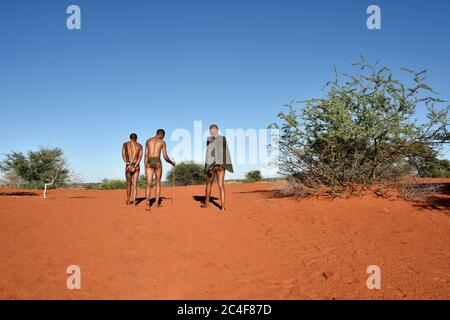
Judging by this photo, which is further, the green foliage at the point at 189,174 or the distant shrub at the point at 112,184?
the green foliage at the point at 189,174

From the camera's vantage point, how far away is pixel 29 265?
13.0ft

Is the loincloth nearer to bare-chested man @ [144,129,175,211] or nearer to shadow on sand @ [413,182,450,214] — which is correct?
bare-chested man @ [144,129,175,211]

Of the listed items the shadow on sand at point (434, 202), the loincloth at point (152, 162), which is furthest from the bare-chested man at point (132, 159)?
the shadow on sand at point (434, 202)

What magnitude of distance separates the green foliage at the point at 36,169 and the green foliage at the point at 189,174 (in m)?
11.3

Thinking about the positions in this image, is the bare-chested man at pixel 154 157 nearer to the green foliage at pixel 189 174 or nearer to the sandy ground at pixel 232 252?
the sandy ground at pixel 232 252

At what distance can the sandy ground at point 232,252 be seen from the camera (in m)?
3.39

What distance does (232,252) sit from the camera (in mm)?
4676

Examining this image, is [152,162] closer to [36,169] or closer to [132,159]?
[132,159]

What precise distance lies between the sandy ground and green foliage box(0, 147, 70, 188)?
53.9ft

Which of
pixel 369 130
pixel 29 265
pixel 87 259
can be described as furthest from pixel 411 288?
pixel 369 130

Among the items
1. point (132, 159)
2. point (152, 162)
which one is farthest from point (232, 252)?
point (132, 159)

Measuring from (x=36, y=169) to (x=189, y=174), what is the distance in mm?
13311
